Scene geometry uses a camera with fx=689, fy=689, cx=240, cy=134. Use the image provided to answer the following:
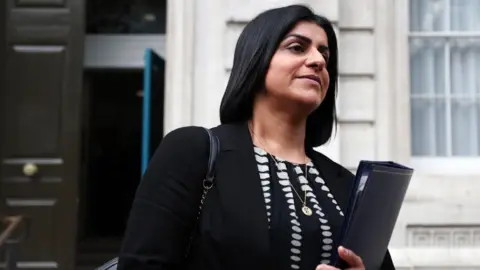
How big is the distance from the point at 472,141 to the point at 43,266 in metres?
3.65

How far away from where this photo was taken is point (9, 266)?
15.4 feet

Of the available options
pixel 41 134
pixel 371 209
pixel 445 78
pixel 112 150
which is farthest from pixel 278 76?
pixel 112 150

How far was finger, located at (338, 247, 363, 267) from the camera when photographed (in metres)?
1.50

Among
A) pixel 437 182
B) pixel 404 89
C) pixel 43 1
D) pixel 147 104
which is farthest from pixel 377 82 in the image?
pixel 43 1

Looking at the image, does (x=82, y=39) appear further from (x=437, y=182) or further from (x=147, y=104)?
(x=437, y=182)

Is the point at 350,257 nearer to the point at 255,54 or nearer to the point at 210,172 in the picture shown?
the point at 210,172

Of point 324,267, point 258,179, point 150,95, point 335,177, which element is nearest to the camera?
point 324,267

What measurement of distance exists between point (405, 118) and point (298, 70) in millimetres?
3870

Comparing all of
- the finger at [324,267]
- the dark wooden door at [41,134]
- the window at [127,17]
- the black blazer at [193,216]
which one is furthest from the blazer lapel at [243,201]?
the window at [127,17]

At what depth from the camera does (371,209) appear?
156cm

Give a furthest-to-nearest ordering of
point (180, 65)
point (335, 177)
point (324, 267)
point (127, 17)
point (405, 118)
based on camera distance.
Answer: point (127, 17), point (405, 118), point (180, 65), point (335, 177), point (324, 267)

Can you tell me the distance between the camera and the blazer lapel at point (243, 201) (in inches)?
59.6

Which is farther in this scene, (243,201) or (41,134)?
(41,134)

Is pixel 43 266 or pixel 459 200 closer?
pixel 459 200
